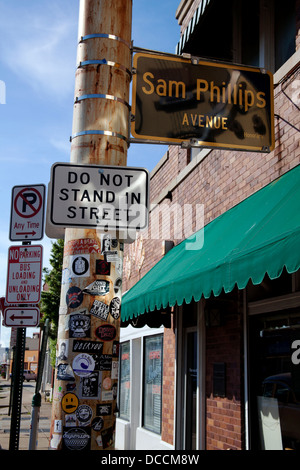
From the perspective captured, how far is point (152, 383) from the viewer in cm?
1096

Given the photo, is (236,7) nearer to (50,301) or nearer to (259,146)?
(259,146)

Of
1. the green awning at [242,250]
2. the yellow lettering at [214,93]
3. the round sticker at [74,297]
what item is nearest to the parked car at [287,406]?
the green awning at [242,250]

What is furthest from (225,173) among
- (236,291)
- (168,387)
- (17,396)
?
(17,396)

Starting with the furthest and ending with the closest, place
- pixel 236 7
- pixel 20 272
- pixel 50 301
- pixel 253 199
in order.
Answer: pixel 50 301 → pixel 236 7 → pixel 253 199 → pixel 20 272

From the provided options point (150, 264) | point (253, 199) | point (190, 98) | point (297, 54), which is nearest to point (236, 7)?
point (297, 54)

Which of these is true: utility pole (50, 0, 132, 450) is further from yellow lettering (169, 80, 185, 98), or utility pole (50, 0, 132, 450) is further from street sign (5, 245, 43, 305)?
street sign (5, 245, 43, 305)

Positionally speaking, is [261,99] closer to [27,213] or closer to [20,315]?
[27,213]

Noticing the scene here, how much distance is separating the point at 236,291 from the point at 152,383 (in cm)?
450

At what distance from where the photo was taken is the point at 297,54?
603 cm

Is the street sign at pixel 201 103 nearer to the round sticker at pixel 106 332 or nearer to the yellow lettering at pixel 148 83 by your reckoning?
the yellow lettering at pixel 148 83

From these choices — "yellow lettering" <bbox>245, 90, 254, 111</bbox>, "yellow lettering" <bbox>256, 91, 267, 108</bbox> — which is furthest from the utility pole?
"yellow lettering" <bbox>256, 91, 267, 108</bbox>

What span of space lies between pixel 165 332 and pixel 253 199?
423cm

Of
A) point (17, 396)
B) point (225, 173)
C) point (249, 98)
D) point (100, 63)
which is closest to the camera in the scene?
point (100, 63)

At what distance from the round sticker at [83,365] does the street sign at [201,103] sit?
2.14m
